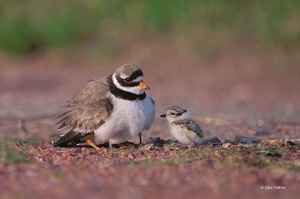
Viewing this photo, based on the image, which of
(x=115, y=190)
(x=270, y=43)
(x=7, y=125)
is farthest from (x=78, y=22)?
(x=115, y=190)

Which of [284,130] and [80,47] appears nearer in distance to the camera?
[284,130]

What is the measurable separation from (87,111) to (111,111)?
36 cm

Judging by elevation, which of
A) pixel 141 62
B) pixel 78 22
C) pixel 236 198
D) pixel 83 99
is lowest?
pixel 236 198

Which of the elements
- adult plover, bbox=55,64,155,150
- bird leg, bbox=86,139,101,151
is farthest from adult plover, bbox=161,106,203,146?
bird leg, bbox=86,139,101,151

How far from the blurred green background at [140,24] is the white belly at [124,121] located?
920 centimetres

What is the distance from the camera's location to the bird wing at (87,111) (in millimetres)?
7793

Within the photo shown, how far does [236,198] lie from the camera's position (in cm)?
530

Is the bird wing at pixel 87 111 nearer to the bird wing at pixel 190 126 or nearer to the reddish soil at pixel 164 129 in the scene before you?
the reddish soil at pixel 164 129

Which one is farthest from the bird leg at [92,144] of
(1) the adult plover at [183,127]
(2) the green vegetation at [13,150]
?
(1) the adult plover at [183,127]

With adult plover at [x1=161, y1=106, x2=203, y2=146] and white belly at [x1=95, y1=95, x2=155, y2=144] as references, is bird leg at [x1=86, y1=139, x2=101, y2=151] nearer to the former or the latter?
white belly at [x1=95, y1=95, x2=155, y2=144]

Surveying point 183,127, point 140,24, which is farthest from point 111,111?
point 140,24

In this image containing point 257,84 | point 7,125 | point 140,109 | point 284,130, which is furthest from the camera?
point 257,84

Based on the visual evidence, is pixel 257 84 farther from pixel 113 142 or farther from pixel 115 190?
pixel 115 190

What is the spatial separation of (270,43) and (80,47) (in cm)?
535
